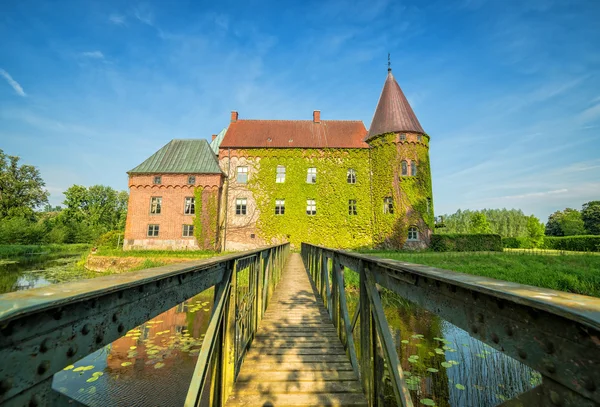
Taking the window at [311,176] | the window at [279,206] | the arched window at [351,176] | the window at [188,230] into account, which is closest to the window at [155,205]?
the window at [188,230]

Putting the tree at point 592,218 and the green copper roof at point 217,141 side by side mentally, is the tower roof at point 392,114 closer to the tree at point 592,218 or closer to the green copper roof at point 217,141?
the green copper roof at point 217,141

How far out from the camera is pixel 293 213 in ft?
72.1

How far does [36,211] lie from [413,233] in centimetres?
5534

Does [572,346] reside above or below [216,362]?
above

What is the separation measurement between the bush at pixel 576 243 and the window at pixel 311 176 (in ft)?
94.8

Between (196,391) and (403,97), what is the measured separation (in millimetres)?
26431

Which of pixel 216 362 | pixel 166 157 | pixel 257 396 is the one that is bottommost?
pixel 257 396

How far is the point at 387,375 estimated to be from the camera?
15.4 ft

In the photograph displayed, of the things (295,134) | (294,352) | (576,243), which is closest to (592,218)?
(576,243)

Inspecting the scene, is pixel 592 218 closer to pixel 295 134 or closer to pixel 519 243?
pixel 519 243

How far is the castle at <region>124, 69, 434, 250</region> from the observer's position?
68.1 ft

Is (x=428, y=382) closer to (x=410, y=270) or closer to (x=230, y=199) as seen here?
(x=410, y=270)

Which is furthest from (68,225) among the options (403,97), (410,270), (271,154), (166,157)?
(410,270)

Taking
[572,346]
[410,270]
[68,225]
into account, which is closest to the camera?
[572,346]
